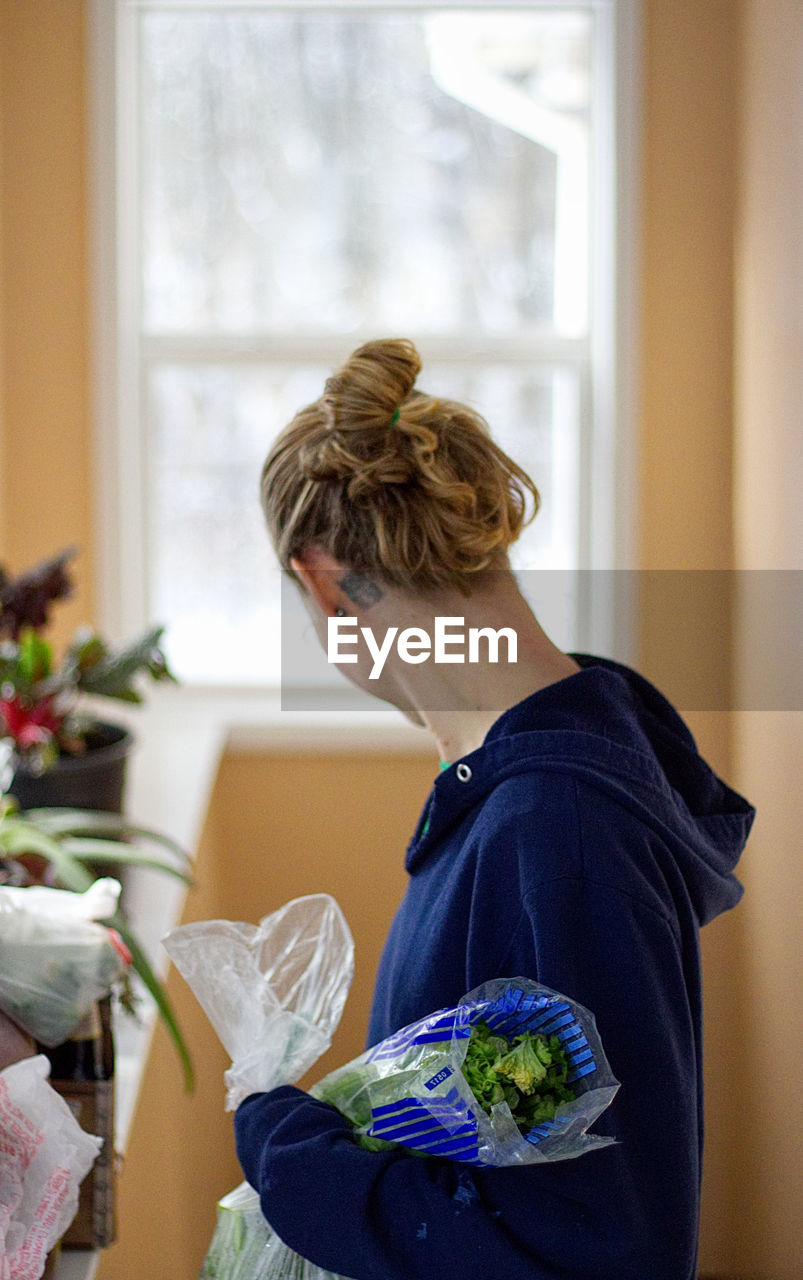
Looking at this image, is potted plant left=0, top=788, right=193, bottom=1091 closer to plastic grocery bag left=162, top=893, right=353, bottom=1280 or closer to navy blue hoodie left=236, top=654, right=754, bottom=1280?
plastic grocery bag left=162, top=893, right=353, bottom=1280

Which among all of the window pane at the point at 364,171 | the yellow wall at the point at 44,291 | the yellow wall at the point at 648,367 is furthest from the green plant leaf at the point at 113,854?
the window pane at the point at 364,171

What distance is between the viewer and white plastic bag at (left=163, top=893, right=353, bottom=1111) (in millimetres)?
834

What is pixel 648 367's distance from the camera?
2.12m

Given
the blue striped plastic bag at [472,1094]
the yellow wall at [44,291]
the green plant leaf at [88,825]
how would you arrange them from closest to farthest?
the blue striped plastic bag at [472,1094], the green plant leaf at [88,825], the yellow wall at [44,291]

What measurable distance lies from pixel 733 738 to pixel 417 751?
0.63 metres

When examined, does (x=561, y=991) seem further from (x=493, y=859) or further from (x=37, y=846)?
(x=37, y=846)

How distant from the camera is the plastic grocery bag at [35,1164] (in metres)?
0.75

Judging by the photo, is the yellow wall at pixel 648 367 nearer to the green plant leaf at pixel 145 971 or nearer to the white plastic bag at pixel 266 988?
the green plant leaf at pixel 145 971

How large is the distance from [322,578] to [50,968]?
1.14 feet

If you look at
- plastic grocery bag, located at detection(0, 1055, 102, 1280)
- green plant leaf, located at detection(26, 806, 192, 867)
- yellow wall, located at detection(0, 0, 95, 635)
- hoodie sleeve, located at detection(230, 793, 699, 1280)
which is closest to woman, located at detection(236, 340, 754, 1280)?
hoodie sleeve, located at detection(230, 793, 699, 1280)

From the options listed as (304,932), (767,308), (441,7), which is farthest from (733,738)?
(441,7)

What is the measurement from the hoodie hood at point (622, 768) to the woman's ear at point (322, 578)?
167 mm

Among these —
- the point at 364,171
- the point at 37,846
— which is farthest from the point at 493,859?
the point at 364,171

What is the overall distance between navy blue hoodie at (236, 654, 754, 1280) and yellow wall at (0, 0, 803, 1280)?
81cm
